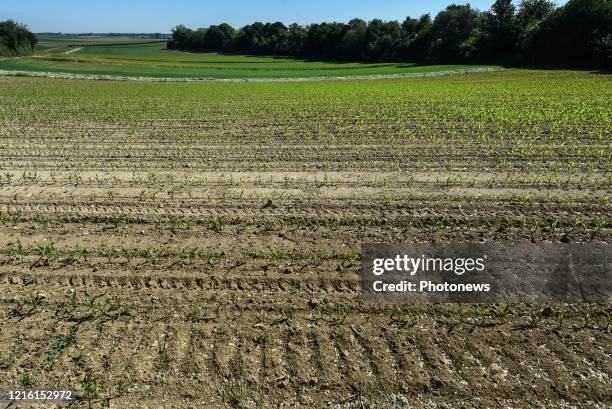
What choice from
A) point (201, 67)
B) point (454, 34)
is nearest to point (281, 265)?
point (201, 67)

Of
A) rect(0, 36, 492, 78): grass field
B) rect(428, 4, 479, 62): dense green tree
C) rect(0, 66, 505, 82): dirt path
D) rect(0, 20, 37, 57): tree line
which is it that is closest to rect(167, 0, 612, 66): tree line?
rect(428, 4, 479, 62): dense green tree

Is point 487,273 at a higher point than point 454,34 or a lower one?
lower

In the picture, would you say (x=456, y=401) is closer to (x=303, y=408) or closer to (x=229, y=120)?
(x=303, y=408)

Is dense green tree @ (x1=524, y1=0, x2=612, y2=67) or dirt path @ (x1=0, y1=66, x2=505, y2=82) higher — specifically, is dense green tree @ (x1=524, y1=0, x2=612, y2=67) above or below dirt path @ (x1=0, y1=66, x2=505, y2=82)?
above

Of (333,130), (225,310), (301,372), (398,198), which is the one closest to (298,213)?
(398,198)

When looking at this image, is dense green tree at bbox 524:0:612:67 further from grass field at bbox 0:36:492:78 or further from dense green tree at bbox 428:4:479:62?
grass field at bbox 0:36:492:78

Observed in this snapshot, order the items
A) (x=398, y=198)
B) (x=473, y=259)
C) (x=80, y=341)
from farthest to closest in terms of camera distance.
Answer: (x=398, y=198)
(x=473, y=259)
(x=80, y=341)

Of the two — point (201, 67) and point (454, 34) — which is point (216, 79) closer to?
point (201, 67)
